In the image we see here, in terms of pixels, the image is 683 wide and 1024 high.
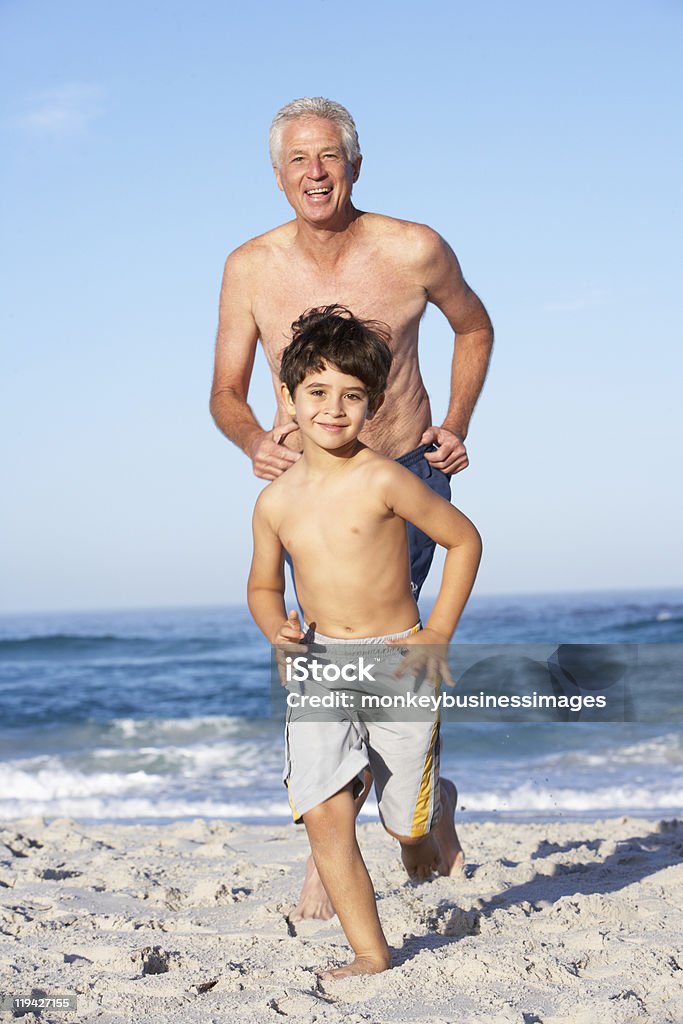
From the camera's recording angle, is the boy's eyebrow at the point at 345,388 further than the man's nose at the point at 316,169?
No

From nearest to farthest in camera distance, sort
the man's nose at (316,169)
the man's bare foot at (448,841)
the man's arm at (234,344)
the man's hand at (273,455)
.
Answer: the man's hand at (273,455)
the man's nose at (316,169)
the man's arm at (234,344)
the man's bare foot at (448,841)

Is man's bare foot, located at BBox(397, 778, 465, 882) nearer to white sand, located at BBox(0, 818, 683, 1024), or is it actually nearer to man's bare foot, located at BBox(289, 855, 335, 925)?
white sand, located at BBox(0, 818, 683, 1024)

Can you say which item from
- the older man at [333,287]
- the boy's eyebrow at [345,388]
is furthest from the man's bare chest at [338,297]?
the boy's eyebrow at [345,388]

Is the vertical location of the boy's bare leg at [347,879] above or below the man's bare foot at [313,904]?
above

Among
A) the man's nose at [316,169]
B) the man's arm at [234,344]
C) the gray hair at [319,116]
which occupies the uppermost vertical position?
the gray hair at [319,116]

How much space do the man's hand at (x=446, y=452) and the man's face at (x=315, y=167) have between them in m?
0.79

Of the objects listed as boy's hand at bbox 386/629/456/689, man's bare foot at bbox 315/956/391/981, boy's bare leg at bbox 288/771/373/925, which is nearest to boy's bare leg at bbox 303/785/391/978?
man's bare foot at bbox 315/956/391/981

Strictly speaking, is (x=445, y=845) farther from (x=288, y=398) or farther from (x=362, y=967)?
(x=288, y=398)

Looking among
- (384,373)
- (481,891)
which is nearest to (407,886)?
(481,891)

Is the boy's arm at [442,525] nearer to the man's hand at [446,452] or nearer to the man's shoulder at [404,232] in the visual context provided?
the man's hand at [446,452]

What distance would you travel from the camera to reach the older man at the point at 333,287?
365 cm

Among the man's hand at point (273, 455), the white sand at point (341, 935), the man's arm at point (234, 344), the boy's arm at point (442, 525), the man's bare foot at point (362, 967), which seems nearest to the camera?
the white sand at point (341, 935)

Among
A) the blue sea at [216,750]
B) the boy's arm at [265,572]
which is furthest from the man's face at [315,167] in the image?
the blue sea at [216,750]

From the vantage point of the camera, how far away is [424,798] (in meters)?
3.09
